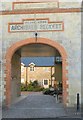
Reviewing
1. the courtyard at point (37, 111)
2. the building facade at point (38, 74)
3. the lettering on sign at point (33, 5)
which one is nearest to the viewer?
the courtyard at point (37, 111)

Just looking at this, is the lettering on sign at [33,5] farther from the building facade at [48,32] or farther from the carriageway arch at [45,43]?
the carriageway arch at [45,43]

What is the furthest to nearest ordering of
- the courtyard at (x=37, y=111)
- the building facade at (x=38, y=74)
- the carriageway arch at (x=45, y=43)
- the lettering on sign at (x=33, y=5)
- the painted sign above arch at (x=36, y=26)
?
the building facade at (x=38, y=74), the lettering on sign at (x=33, y=5), the painted sign above arch at (x=36, y=26), the carriageway arch at (x=45, y=43), the courtyard at (x=37, y=111)

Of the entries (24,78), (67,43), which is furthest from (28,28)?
(24,78)

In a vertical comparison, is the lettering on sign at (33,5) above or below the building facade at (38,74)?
above

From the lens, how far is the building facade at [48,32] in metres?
21.9

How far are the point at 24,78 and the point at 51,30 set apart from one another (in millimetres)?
43829

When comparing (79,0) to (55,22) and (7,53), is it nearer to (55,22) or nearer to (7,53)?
(55,22)

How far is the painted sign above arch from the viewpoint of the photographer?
2218 centimetres

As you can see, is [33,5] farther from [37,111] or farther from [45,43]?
[37,111]

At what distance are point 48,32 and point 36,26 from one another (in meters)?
0.85

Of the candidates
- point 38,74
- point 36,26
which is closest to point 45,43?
point 36,26

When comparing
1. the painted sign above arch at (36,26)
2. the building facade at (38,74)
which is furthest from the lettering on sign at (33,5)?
the building facade at (38,74)

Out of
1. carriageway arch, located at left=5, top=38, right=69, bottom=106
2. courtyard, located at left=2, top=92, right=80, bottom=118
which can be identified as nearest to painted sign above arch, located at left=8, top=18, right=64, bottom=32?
carriageway arch, located at left=5, top=38, right=69, bottom=106

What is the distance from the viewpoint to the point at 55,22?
22.1 m
